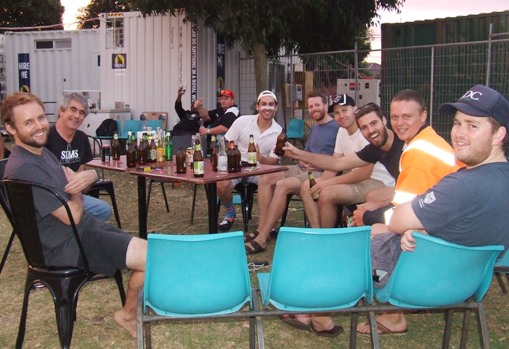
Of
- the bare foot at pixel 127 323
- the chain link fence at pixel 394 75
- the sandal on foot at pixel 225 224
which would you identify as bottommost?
the bare foot at pixel 127 323

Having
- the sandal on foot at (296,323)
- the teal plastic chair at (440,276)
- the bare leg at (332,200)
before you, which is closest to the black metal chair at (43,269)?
the sandal on foot at (296,323)

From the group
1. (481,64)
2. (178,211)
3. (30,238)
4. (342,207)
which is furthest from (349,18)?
(30,238)

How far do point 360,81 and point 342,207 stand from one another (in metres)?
5.80

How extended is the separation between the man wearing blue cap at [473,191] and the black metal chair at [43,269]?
5.55 feet

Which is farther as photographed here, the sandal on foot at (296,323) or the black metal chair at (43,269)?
the sandal on foot at (296,323)

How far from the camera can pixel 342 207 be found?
503 cm

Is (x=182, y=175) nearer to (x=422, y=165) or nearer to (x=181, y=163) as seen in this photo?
(x=181, y=163)

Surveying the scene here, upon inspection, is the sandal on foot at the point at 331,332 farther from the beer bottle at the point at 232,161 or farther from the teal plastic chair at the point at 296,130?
Result: the teal plastic chair at the point at 296,130

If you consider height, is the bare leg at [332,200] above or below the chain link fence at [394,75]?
below

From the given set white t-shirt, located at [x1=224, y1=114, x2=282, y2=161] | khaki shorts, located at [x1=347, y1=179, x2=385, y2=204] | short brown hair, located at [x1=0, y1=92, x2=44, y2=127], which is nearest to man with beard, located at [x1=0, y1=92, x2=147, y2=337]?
short brown hair, located at [x1=0, y1=92, x2=44, y2=127]

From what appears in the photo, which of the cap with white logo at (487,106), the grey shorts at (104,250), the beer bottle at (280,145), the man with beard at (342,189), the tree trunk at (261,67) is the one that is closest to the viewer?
the cap with white logo at (487,106)

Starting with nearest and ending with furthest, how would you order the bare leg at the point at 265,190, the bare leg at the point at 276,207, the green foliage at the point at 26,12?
the bare leg at the point at 276,207, the bare leg at the point at 265,190, the green foliage at the point at 26,12

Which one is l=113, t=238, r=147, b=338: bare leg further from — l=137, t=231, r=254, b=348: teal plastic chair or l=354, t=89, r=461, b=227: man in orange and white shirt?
l=354, t=89, r=461, b=227: man in orange and white shirt

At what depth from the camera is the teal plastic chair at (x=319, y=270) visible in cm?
242
